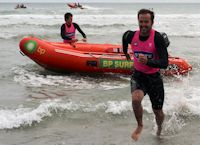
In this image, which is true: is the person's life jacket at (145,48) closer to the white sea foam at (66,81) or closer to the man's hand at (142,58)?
the man's hand at (142,58)

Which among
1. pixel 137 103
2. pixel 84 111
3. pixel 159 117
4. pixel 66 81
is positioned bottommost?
pixel 66 81

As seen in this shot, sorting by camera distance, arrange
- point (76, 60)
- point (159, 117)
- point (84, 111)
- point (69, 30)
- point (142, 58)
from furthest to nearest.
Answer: point (69, 30) < point (76, 60) < point (84, 111) < point (159, 117) < point (142, 58)

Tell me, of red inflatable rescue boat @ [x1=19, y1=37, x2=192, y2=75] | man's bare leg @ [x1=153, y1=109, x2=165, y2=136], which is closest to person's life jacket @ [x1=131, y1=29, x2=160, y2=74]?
man's bare leg @ [x1=153, y1=109, x2=165, y2=136]

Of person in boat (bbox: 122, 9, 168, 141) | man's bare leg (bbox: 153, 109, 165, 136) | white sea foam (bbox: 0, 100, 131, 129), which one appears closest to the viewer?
person in boat (bbox: 122, 9, 168, 141)

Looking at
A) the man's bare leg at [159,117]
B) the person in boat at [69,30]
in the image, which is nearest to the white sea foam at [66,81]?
the person in boat at [69,30]

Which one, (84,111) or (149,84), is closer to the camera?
(149,84)

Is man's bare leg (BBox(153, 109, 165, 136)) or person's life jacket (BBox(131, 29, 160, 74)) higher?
person's life jacket (BBox(131, 29, 160, 74))

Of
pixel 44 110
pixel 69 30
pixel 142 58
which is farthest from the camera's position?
pixel 69 30

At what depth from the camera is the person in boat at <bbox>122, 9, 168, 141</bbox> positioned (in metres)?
4.02

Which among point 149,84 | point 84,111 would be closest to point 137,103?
point 149,84

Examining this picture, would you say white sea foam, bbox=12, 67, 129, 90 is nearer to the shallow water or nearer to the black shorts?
the shallow water

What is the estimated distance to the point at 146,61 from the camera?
12.9 ft

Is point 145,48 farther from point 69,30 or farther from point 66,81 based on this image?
point 69,30

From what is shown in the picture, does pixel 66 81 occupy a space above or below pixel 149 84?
below
